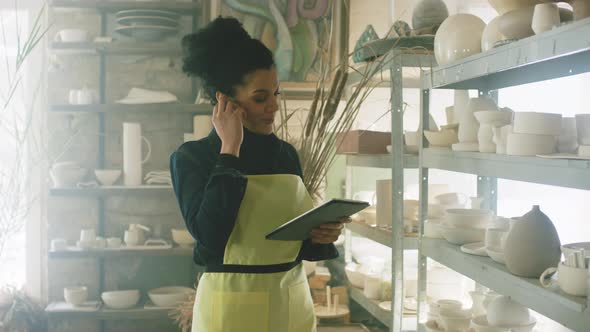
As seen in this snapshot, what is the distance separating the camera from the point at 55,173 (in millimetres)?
3533

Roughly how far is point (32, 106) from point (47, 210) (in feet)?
2.00

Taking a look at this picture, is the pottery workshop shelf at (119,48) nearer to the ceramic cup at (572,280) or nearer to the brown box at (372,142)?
the brown box at (372,142)

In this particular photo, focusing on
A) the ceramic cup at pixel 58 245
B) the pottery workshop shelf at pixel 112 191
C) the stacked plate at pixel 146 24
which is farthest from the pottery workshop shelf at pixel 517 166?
the ceramic cup at pixel 58 245

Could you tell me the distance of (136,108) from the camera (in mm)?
3537

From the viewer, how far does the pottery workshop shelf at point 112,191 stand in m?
3.51

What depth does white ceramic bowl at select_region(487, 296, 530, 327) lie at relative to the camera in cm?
175

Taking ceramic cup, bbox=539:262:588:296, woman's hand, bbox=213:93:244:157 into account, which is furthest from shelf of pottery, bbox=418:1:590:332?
woman's hand, bbox=213:93:244:157

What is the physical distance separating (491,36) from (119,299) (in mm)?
2567

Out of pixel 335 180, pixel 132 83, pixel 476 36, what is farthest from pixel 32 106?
pixel 476 36

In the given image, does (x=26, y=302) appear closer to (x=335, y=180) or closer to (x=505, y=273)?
(x=335, y=180)

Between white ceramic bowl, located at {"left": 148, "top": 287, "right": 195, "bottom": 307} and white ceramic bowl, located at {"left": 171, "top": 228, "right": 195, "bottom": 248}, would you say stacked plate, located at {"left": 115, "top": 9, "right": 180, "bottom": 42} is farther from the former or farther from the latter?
white ceramic bowl, located at {"left": 148, "top": 287, "right": 195, "bottom": 307}

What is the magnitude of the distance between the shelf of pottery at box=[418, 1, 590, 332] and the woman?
440mm

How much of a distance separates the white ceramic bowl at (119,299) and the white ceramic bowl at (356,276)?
4.11 feet

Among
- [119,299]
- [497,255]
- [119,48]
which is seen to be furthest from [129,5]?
[497,255]
